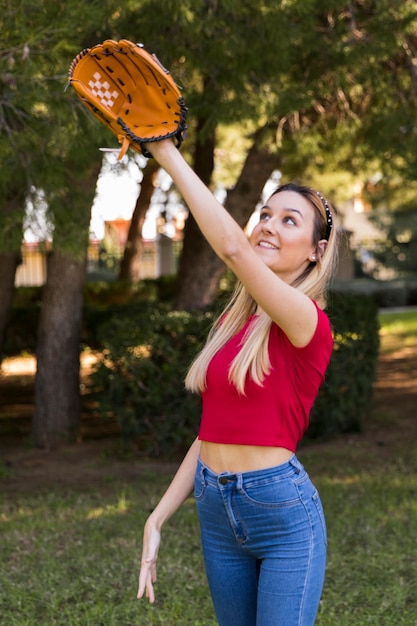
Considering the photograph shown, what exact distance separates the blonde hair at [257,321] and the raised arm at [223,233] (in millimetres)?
193

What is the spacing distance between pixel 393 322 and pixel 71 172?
533 inches

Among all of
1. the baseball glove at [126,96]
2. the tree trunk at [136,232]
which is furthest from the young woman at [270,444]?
the tree trunk at [136,232]

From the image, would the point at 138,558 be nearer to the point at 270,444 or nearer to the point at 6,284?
the point at 270,444

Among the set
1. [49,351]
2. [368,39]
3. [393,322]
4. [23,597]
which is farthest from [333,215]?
[393,322]

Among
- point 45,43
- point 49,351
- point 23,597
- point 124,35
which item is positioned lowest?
point 23,597

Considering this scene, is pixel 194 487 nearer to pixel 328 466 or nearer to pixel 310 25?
pixel 310 25

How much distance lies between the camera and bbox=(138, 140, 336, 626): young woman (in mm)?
2125

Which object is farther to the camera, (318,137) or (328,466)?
(318,137)

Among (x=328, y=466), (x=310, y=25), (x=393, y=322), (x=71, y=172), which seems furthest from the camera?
(x=393, y=322)

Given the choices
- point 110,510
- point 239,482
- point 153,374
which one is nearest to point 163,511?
point 239,482

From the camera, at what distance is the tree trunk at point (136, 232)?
499 inches

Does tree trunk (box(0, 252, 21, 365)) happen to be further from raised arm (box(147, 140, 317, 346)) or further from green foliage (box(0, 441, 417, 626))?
raised arm (box(147, 140, 317, 346))

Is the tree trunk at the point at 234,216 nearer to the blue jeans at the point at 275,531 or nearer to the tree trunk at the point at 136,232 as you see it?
the tree trunk at the point at 136,232

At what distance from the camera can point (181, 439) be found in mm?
7066
